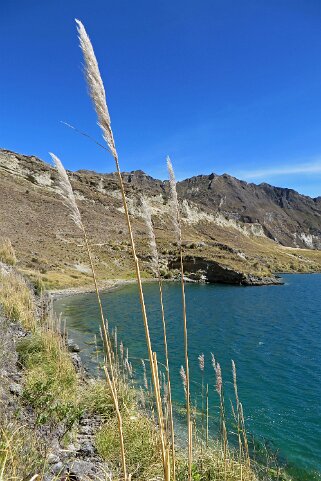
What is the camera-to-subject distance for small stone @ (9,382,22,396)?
6183mm

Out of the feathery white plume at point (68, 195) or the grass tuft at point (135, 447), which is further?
the grass tuft at point (135, 447)

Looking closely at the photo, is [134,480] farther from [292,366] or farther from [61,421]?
[292,366]

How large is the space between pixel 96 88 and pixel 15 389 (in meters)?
6.27

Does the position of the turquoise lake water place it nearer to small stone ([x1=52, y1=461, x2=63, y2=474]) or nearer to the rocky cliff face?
small stone ([x1=52, y1=461, x2=63, y2=474])

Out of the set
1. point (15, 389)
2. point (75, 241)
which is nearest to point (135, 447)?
point (15, 389)

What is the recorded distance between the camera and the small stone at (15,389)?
20.3ft

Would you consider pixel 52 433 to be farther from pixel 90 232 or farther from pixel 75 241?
pixel 90 232

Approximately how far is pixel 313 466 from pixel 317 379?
7066 millimetres

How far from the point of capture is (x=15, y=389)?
20.7 ft

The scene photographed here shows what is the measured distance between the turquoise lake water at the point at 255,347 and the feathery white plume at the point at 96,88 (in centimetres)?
998

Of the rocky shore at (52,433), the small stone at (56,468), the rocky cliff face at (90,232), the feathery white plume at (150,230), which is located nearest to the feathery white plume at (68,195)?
Result: the feathery white plume at (150,230)

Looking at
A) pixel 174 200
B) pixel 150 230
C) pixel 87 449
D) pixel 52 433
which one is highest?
pixel 174 200

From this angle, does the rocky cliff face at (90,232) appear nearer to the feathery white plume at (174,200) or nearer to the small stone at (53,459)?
the small stone at (53,459)

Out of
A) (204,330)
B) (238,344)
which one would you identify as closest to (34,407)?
(238,344)
